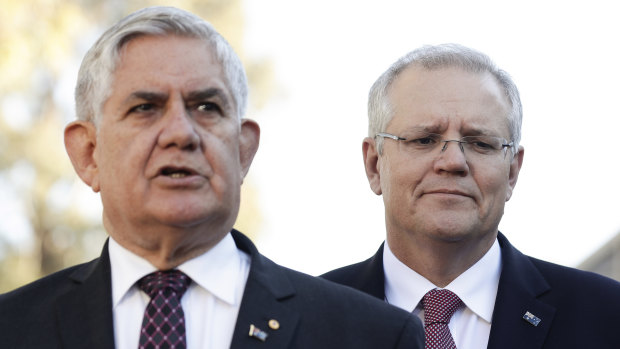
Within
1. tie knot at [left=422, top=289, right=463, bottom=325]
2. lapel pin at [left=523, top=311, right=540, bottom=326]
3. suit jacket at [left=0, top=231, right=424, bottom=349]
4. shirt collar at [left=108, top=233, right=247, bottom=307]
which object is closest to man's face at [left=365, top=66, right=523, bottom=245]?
tie knot at [left=422, top=289, right=463, bottom=325]

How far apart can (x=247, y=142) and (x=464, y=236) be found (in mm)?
1341

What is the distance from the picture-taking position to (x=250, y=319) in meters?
3.40

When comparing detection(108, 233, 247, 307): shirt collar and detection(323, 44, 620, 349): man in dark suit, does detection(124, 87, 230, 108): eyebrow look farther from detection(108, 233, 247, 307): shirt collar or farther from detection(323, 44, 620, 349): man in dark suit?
detection(323, 44, 620, 349): man in dark suit

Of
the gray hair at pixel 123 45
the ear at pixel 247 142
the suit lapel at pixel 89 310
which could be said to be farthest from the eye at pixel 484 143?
the suit lapel at pixel 89 310

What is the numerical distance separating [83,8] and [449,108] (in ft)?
35.5

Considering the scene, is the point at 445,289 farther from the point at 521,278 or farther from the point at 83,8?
the point at 83,8

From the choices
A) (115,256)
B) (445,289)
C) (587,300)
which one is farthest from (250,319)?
(587,300)

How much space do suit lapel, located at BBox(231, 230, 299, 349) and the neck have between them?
1.24m

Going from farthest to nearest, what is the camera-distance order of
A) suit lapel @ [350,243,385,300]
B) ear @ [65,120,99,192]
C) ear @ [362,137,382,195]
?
ear @ [362,137,382,195] < suit lapel @ [350,243,385,300] < ear @ [65,120,99,192]

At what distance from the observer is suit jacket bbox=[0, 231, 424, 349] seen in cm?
339

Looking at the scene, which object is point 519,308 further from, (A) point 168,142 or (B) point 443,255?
(A) point 168,142

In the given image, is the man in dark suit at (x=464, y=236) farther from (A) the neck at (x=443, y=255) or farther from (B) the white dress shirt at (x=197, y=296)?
(B) the white dress shirt at (x=197, y=296)

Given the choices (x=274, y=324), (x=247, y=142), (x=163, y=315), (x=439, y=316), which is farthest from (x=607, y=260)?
(x=163, y=315)

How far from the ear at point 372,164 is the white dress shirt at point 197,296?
1738 millimetres
